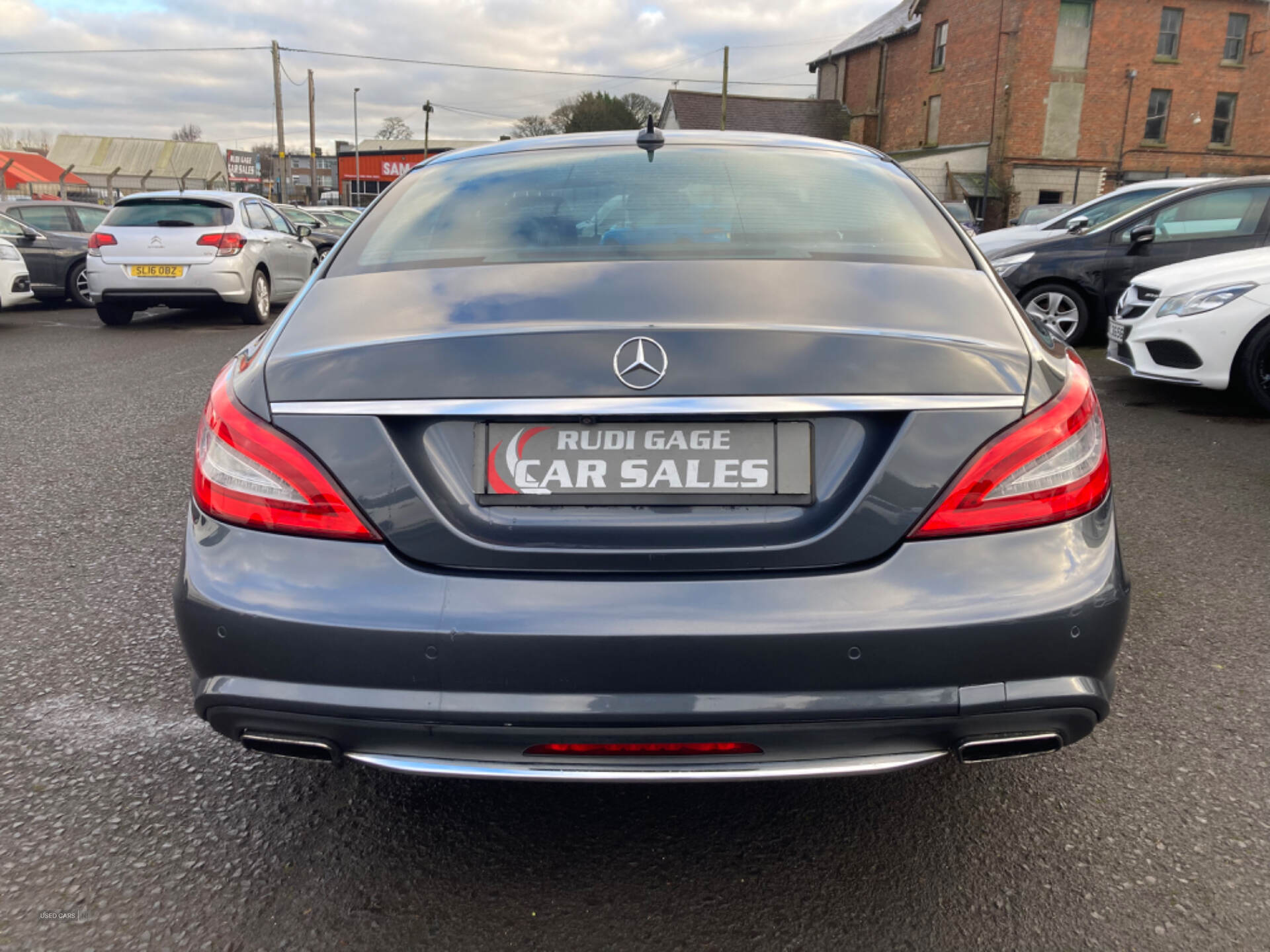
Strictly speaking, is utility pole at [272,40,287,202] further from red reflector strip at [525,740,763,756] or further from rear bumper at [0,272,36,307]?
red reflector strip at [525,740,763,756]

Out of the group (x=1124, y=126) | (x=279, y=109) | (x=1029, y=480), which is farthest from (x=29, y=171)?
(x=1029, y=480)

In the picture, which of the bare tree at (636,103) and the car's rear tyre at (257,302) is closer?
the car's rear tyre at (257,302)

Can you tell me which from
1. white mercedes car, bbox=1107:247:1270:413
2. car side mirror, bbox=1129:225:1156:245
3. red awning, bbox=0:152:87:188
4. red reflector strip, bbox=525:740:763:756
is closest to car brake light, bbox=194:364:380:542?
red reflector strip, bbox=525:740:763:756

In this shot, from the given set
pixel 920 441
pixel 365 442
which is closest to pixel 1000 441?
pixel 920 441

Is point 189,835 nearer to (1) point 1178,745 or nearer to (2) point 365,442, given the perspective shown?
(2) point 365,442

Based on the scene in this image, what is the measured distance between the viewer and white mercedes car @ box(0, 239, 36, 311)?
36.2 feet

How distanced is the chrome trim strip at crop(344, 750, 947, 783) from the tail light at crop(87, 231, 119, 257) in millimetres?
11343

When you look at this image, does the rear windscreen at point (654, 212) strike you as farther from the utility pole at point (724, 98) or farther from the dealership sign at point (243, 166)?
the dealership sign at point (243, 166)

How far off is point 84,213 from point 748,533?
15265 millimetres

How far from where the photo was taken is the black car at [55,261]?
42.6ft

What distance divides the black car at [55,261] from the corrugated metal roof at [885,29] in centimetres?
3592

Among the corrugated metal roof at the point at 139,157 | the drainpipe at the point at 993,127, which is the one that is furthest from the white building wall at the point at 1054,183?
the corrugated metal roof at the point at 139,157

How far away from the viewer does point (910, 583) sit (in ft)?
5.57

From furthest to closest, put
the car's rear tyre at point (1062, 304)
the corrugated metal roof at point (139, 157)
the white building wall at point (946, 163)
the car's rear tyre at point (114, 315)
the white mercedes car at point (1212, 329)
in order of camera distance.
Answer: the corrugated metal roof at point (139, 157)
the white building wall at point (946, 163)
the car's rear tyre at point (114, 315)
the car's rear tyre at point (1062, 304)
the white mercedes car at point (1212, 329)
